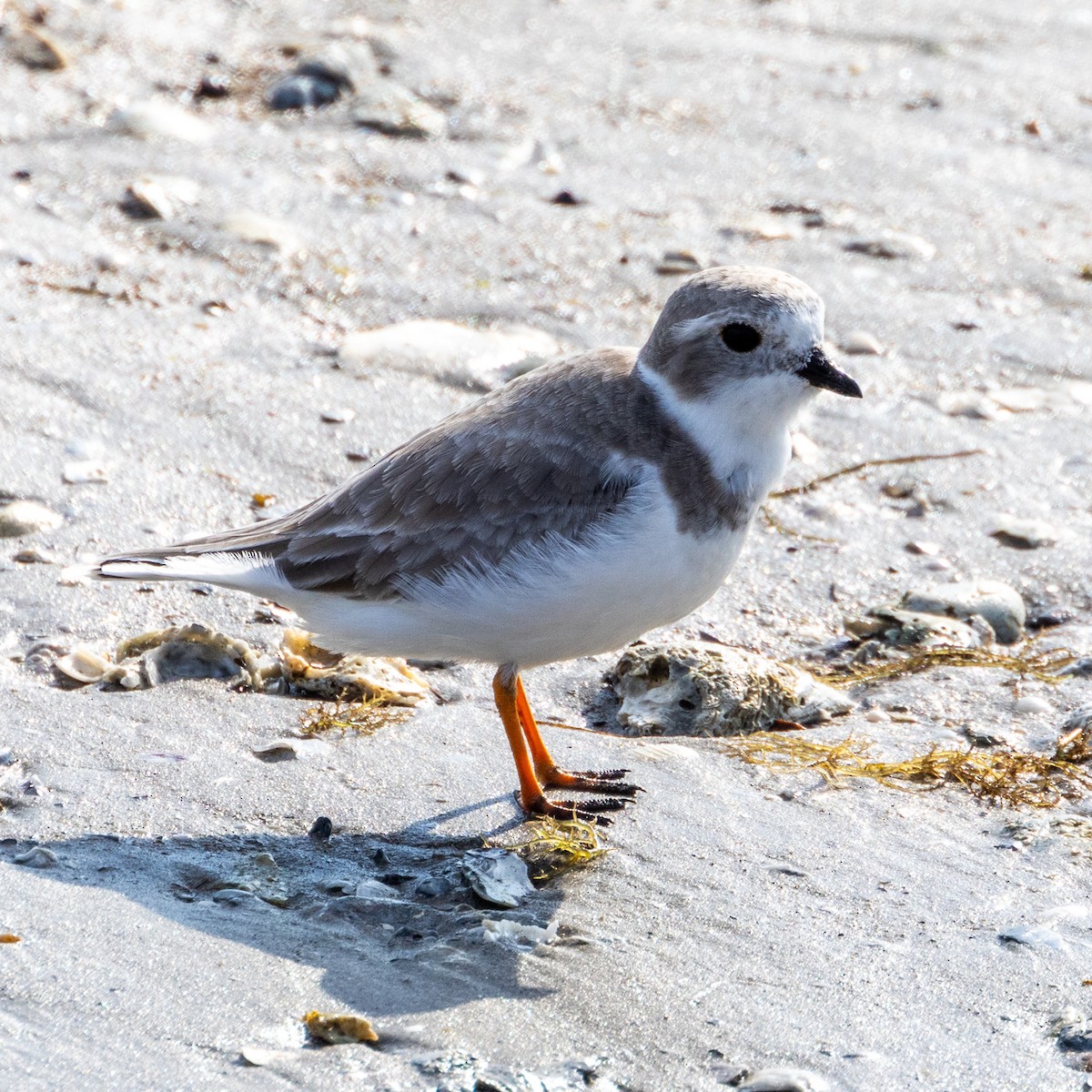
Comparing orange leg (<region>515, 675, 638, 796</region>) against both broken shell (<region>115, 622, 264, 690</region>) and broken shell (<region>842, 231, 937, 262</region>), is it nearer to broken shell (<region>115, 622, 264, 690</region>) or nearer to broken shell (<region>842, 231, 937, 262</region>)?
broken shell (<region>115, 622, 264, 690</region>)

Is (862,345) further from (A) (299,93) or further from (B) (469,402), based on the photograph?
(A) (299,93)

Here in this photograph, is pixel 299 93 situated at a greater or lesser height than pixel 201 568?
greater

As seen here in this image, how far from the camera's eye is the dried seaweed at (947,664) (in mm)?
5395

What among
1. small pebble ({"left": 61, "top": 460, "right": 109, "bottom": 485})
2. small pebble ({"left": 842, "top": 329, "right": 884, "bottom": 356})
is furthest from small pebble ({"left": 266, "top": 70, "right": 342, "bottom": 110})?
small pebble ({"left": 61, "top": 460, "right": 109, "bottom": 485})

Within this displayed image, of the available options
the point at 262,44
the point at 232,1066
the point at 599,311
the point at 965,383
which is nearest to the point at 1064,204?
the point at 965,383

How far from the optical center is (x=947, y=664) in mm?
5438

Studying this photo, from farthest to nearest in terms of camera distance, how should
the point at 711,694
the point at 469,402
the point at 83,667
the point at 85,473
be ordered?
the point at 469,402
the point at 85,473
the point at 711,694
the point at 83,667

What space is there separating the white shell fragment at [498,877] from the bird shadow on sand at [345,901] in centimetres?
2

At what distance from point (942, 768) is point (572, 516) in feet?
4.81

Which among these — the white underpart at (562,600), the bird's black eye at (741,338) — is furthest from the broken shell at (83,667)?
the bird's black eye at (741,338)

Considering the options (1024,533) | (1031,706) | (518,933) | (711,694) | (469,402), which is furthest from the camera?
(469,402)

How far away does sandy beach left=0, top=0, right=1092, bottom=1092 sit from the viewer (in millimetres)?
3469

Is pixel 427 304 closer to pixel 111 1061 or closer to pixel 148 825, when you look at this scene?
pixel 148 825

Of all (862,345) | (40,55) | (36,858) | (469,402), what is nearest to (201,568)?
(36,858)
